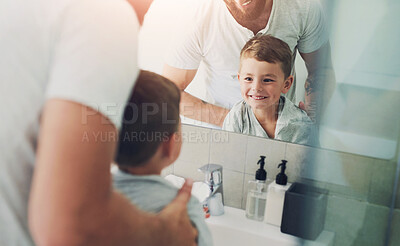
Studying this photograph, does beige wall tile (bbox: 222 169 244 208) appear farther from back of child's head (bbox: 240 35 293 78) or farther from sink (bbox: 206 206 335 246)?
back of child's head (bbox: 240 35 293 78)

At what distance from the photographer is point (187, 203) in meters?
0.50

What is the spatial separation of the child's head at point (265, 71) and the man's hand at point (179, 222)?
0.32 m

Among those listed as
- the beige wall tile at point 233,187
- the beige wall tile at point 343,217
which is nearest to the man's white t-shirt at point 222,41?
the beige wall tile at point 233,187

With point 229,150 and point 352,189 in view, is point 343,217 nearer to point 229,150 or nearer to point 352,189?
point 352,189

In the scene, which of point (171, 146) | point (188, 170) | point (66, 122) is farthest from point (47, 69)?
point (188, 170)

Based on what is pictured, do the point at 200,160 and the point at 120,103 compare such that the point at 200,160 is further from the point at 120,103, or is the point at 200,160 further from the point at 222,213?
the point at 120,103

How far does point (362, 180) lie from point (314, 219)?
92mm

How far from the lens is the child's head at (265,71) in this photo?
2.44 ft

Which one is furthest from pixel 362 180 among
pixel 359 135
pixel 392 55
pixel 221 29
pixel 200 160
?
pixel 221 29

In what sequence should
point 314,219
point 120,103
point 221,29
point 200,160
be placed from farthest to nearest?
point 221,29, point 200,160, point 314,219, point 120,103

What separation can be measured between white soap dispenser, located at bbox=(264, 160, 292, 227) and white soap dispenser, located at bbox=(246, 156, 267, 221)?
1 centimetres

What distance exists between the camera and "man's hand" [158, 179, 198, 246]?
0.46 metres

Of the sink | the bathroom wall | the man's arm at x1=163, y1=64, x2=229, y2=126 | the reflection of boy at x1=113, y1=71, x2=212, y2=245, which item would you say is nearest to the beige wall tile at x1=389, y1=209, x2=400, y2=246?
the bathroom wall

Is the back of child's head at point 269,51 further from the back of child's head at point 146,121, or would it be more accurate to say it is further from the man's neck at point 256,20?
the back of child's head at point 146,121
